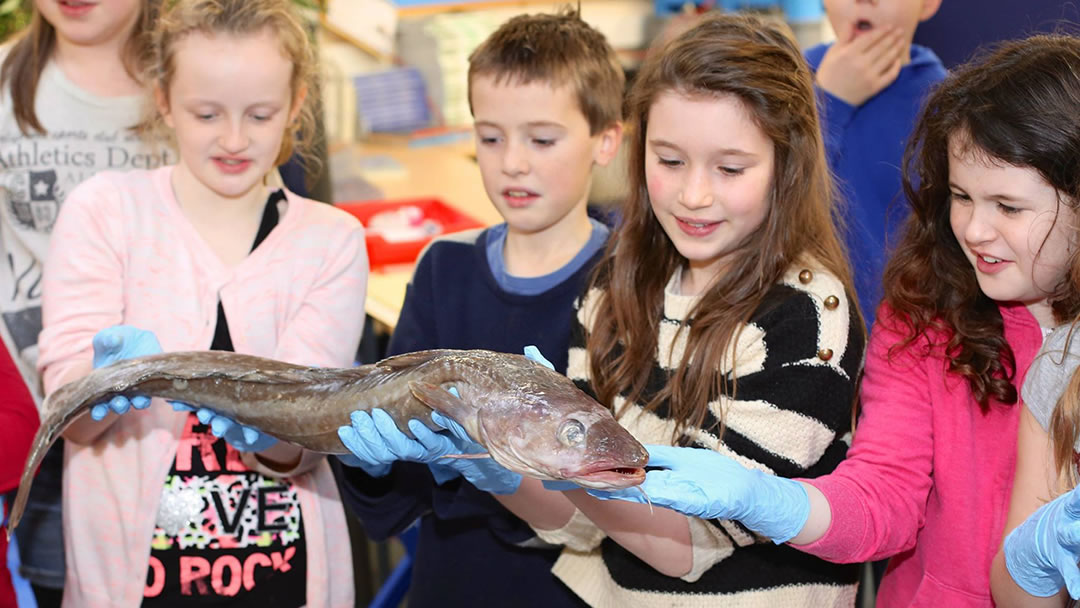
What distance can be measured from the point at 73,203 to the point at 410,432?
966 millimetres

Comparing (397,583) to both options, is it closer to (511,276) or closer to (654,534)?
(511,276)

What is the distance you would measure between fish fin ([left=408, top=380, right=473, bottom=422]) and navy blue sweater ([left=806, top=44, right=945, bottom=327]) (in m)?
1.40

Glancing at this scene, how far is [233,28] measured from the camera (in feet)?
7.16

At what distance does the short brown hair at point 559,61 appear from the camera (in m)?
2.28

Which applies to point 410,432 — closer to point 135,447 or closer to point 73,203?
point 135,447

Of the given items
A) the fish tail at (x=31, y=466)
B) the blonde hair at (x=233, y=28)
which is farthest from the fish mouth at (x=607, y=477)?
the blonde hair at (x=233, y=28)

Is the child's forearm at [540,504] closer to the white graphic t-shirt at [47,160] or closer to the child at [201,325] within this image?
the child at [201,325]

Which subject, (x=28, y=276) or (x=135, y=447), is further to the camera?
(x=28, y=276)

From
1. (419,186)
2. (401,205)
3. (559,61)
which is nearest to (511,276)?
(559,61)

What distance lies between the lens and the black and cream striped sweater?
5.94 feet

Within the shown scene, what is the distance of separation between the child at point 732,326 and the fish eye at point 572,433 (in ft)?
1.06

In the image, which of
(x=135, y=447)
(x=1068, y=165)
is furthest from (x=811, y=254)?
(x=135, y=447)

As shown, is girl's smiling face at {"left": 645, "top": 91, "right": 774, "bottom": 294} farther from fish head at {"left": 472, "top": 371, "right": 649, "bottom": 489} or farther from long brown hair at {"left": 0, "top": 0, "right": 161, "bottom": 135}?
long brown hair at {"left": 0, "top": 0, "right": 161, "bottom": 135}

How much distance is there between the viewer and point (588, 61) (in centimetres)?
233
